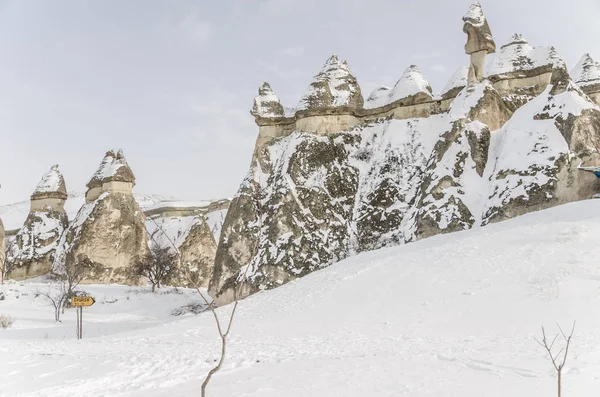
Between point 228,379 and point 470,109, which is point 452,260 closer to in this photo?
point 228,379

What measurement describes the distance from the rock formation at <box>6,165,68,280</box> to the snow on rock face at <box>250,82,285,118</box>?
17.3m

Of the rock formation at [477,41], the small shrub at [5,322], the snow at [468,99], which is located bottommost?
the small shrub at [5,322]

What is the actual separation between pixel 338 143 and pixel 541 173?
11.1m

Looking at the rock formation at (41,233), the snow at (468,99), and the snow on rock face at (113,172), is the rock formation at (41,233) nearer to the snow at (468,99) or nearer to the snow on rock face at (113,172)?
the snow on rock face at (113,172)

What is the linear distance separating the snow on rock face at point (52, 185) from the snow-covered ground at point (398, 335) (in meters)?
25.5

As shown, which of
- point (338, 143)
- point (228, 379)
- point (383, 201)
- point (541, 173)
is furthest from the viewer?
point (338, 143)

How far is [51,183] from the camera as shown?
120 ft

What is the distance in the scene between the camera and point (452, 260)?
13.3 meters

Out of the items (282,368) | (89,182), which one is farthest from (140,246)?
(282,368)

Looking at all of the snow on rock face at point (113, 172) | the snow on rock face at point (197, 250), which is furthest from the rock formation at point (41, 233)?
the snow on rock face at point (197, 250)

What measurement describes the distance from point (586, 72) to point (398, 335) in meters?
24.4

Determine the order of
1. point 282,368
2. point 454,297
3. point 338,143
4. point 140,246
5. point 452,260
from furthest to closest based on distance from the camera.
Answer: point 140,246 → point 338,143 → point 452,260 → point 454,297 → point 282,368

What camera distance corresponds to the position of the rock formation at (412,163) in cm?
1936

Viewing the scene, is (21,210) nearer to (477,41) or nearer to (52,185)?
(52,185)
